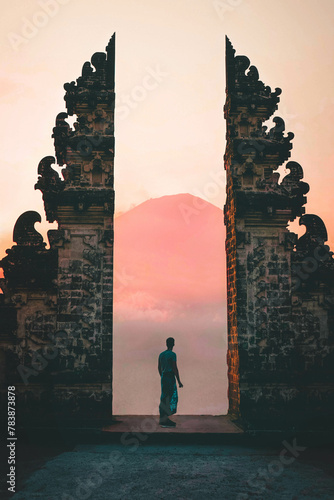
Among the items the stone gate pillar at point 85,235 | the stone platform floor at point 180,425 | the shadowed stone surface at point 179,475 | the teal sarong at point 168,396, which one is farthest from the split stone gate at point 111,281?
the shadowed stone surface at point 179,475

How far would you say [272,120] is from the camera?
11.6 m

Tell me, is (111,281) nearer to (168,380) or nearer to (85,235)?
(85,235)

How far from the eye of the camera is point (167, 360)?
10.6m

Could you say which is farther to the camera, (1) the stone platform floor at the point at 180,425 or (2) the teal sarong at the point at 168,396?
(2) the teal sarong at the point at 168,396

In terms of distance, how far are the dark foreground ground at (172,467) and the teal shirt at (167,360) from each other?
4.36 ft

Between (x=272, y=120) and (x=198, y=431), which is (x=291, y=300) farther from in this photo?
(x=272, y=120)

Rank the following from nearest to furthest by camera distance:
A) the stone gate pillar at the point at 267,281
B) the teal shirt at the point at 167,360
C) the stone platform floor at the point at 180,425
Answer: the stone platform floor at the point at 180,425 < the stone gate pillar at the point at 267,281 < the teal shirt at the point at 167,360

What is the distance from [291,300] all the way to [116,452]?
4.77 meters

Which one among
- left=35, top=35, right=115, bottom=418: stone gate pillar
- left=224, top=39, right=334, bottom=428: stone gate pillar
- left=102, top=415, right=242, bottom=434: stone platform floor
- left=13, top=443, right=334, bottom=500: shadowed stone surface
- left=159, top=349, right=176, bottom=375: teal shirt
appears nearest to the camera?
left=13, top=443, right=334, bottom=500: shadowed stone surface

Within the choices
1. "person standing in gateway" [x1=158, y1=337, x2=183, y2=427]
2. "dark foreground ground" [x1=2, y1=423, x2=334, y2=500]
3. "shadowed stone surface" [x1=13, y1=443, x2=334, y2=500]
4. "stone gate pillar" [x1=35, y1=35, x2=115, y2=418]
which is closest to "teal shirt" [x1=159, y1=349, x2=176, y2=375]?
"person standing in gateway" [x1=158, y1=337, x2=183, y2=427]

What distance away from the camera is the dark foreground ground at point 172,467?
265 inches

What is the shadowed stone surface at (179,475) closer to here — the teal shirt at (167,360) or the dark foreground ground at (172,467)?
the dark foreground ground at (172,467)

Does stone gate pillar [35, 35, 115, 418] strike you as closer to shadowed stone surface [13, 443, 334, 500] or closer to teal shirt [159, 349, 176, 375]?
teal shirt [159, 349, 176, 375]

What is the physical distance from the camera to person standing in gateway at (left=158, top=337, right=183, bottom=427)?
1045 centimetres
